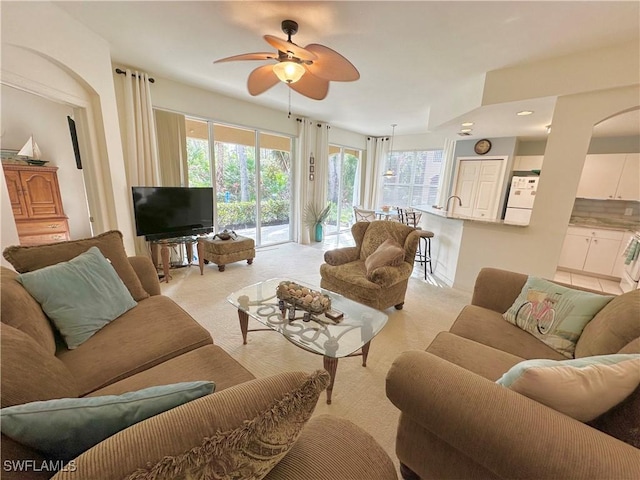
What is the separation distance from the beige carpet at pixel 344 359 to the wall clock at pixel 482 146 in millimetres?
3209

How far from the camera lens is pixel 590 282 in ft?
13.1

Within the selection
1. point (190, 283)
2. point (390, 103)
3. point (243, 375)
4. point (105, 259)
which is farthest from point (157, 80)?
point (243, 375)

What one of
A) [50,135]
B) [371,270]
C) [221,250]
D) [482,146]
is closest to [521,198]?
[482,146]

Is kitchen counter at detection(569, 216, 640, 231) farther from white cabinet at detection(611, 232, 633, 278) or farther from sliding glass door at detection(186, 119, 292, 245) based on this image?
sliding glass door at detection(186, 119, 292, 245)

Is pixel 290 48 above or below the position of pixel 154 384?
above

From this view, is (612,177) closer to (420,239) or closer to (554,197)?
(554,197)

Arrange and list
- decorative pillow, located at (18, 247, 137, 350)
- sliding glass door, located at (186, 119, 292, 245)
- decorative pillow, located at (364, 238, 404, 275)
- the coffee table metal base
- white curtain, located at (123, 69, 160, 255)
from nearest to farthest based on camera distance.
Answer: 1. decorative pillow, located at (18, 247, 137, 350)
2. the coffee table metal base
3. decorative pillow, located at (364, 238, 404, 275)
4. white curtain, located at (123, 69, 160, 255)
5. sliding glass door, located at (186, 119, 292, 245)

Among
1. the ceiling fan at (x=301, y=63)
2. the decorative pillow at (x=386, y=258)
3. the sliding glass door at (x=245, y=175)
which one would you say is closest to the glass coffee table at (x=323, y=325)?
the decorative pillow at (x=386, y=258)

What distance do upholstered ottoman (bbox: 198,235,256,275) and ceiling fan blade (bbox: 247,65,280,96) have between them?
210cm

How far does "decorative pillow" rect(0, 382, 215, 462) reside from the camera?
54 cm

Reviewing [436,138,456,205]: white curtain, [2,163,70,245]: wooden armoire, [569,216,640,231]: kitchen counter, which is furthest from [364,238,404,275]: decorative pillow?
[2,163,70,245]: wooden armoire

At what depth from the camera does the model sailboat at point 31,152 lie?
3854mm

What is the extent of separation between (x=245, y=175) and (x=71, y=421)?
452 centimetres

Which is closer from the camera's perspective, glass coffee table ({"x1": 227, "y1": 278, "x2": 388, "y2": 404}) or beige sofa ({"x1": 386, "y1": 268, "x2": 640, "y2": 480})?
beige sofa ({"x1": 386, "y1": 268, "x2": 640, "y2": 480})
